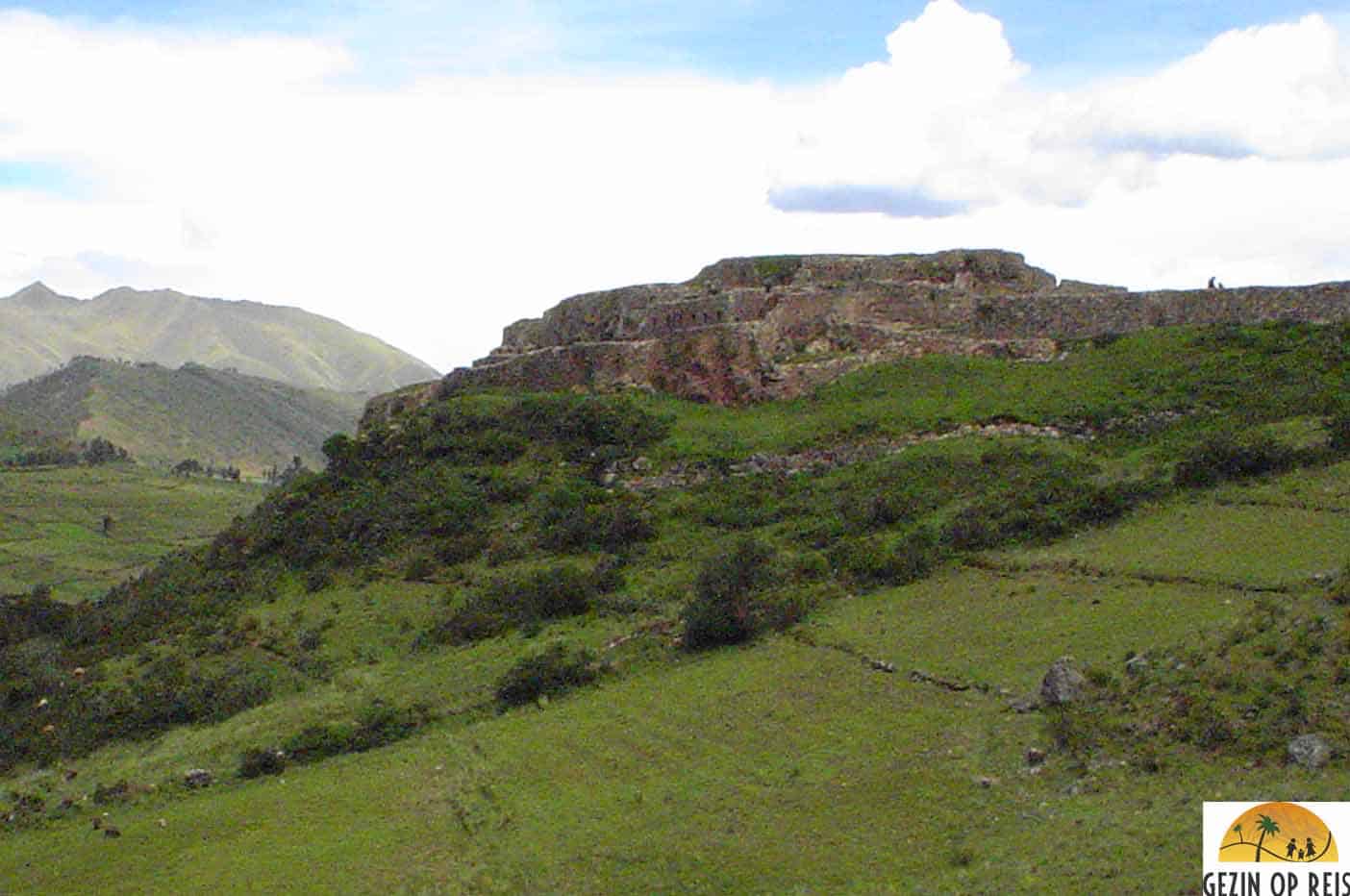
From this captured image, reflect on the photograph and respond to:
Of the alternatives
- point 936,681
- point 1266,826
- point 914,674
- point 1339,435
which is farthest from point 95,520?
point 1266,826

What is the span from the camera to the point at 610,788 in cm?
1612

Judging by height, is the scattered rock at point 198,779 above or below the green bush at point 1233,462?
below

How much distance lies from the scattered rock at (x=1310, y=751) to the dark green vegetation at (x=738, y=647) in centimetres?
25

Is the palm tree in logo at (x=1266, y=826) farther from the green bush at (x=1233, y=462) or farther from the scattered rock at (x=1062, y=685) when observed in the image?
the green bush at (x=1233, y=462)

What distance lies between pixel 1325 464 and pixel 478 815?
15.2 meters

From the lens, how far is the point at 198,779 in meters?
19.3

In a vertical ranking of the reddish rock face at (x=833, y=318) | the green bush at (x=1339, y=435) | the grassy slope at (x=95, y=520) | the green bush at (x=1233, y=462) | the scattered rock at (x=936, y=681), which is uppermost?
the reddish rock face at (x=833, y=318)

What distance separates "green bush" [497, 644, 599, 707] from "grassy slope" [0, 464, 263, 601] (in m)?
47.6

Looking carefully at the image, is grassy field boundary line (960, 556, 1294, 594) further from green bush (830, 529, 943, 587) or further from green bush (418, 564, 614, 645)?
green bush (418, 564, 614, 645)

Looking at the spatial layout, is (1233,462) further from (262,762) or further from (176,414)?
(176,414)

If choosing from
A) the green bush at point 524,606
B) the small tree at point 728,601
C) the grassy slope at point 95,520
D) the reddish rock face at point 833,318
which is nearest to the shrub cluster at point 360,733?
the green bush at point 524,606

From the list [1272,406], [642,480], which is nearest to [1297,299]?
[1272,406]

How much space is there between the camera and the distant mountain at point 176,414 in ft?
470

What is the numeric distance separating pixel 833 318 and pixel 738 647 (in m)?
13.9
